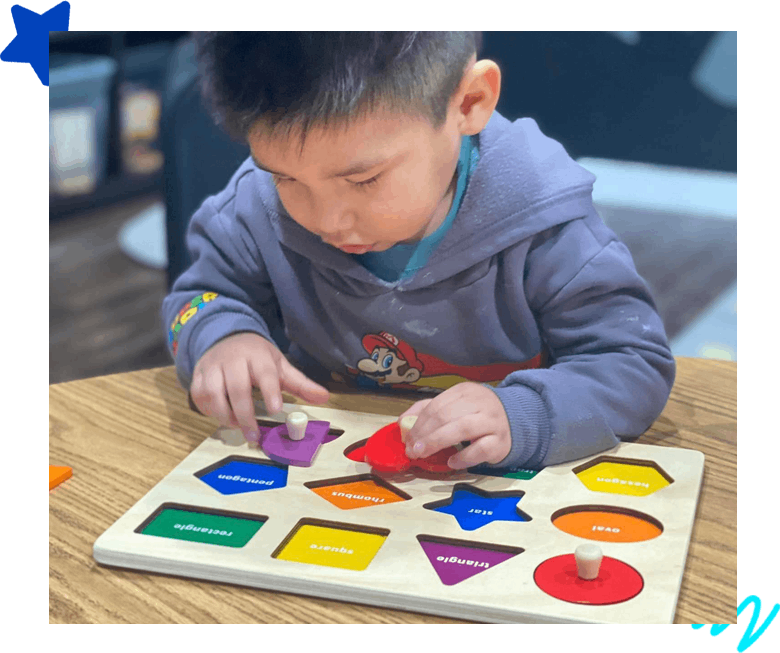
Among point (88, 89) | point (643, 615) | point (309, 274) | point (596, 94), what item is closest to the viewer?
point (643, 615)

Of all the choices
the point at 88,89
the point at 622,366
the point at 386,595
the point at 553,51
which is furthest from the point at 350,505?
the point at 88,89

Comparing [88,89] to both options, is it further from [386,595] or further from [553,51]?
[386,595]

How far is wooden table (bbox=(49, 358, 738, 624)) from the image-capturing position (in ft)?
1.50

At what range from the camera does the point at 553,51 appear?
73 cm

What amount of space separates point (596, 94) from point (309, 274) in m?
0.29

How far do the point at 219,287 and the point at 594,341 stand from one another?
0.88 ft

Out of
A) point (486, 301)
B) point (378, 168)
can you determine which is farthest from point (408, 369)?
point (378, 168)

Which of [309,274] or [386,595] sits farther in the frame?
[309,274]

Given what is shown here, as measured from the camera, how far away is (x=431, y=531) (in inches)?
19.7

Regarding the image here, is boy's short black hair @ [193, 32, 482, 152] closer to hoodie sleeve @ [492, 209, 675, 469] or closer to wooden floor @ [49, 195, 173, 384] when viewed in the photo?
hoodie sleeve @ [492, 209, 675, 469]

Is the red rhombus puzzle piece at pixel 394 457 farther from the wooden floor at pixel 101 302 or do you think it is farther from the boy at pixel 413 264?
the wooden floor at pixel 101 302

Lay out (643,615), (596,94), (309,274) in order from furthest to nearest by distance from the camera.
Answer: (596,94) < (309,274) < (643,615)

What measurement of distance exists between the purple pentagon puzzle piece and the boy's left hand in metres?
0.06
